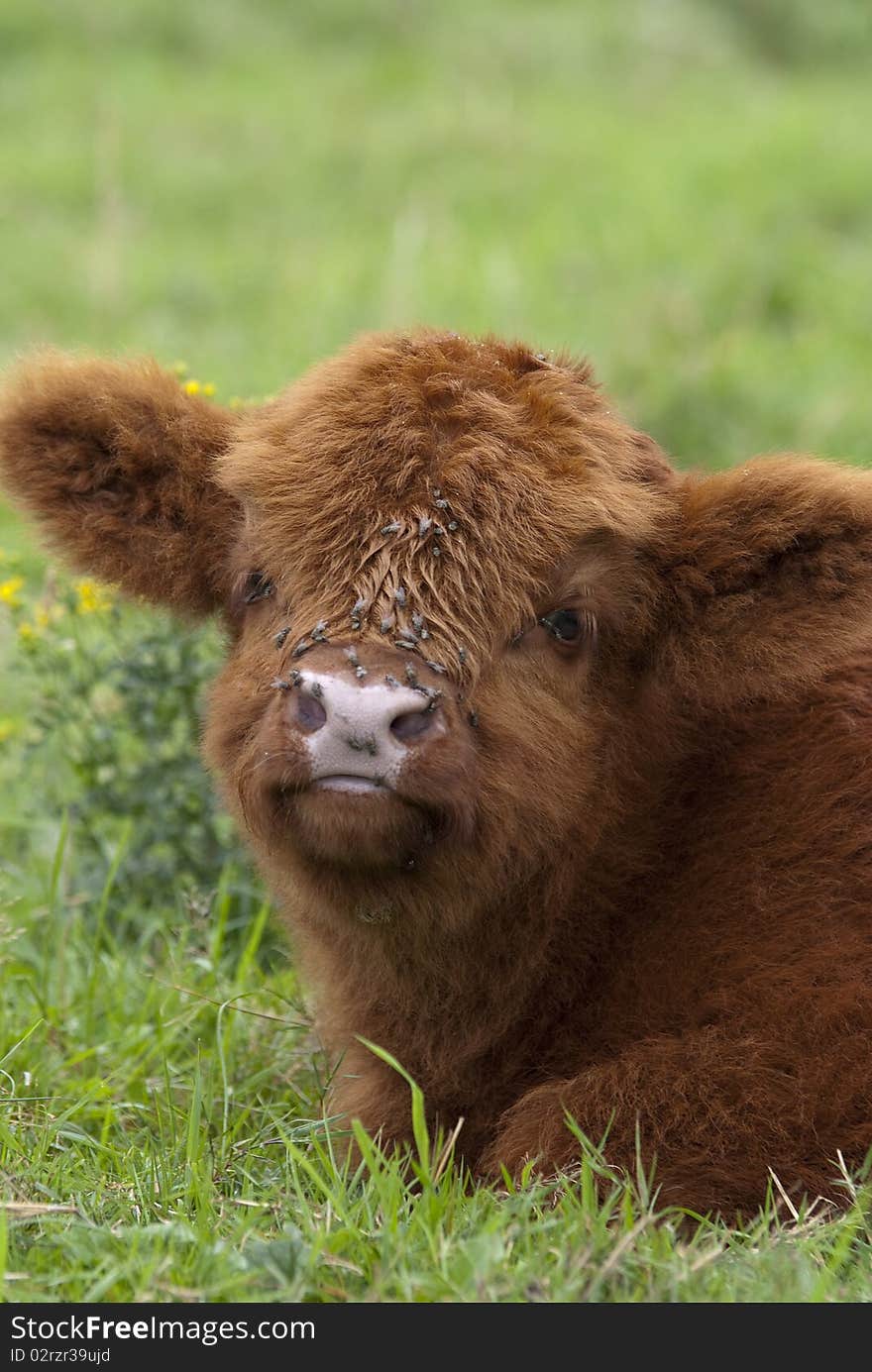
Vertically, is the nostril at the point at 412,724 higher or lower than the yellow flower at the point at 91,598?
higher

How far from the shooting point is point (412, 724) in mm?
3695

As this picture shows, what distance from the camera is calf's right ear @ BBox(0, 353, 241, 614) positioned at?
455cm

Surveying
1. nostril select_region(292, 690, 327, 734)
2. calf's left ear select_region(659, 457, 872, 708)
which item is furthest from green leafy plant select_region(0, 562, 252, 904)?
nostril select_region(292, 690, 327, 734)

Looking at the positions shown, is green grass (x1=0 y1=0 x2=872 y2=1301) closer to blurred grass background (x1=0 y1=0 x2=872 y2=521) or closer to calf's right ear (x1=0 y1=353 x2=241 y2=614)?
blurred grass background (x1=0 y1=0 x2=872 y2=521)

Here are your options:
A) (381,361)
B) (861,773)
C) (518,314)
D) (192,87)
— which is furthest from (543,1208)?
(192,87)

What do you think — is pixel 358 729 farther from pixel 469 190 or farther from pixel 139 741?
pixel 469 190

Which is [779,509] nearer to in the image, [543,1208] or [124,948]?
[543,1208]

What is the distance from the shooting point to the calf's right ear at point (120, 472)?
14.9 ft

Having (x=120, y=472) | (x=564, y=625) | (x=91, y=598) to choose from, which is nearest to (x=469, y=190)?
(x=91, y=598)

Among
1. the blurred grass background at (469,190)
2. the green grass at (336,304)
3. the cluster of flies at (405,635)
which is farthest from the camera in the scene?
the blurred grass background at (469,190)

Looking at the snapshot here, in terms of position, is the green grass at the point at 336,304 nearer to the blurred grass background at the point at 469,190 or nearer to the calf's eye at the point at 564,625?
the blurred grass background at the point at 469,190

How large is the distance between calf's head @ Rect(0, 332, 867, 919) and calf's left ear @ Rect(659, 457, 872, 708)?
1 cm

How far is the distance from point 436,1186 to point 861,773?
1494mm

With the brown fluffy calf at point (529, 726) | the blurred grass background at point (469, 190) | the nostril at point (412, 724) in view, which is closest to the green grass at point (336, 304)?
the blurred grass background at point (469, 190)
